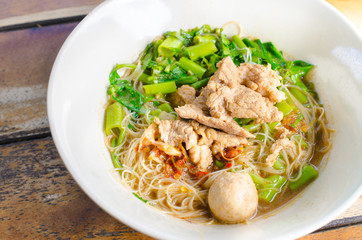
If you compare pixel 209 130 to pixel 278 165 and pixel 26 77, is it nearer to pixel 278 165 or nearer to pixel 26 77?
pixel 278 165

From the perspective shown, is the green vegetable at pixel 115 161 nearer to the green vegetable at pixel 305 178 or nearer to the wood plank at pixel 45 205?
the wood plank at pixel 45 205

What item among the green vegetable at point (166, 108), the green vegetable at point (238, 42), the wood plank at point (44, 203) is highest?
the green vegetable at point (238, 42)

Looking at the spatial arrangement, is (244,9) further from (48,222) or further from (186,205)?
(48,222)

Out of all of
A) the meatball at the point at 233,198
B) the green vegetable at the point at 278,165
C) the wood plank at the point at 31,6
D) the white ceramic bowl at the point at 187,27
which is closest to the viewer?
the white ceramic bowl at the point at 187,27

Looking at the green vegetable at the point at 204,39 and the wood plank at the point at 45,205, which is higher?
the green vegetable at the point at 204,39

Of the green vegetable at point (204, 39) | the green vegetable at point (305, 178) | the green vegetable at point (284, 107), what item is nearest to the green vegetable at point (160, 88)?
the green vegetable at point (204, 39)
